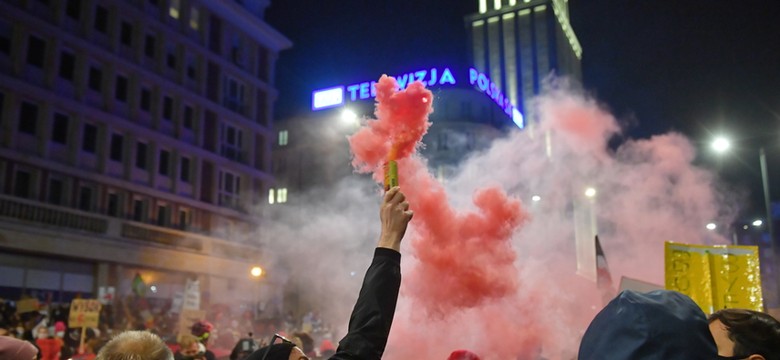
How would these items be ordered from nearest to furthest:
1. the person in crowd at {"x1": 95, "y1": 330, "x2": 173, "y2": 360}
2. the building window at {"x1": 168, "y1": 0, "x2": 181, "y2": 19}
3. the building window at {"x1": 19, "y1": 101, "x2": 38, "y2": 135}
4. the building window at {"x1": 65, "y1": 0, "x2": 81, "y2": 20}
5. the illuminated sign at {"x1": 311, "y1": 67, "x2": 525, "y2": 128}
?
the person in crowd at {"x1": 95, "y1": 330, "x2": 173, "y2": 360} → the building window at {"x1": 19, "y1": 101, "x2": 38, "y2": 135} → the building window at {"x1": 65, "y1": 0, "x2": 81, "y2": 20} → the building window at {"x1": 168, "y1": 0, "x2": 181, "y2": 19} → the illuminated sign at {"x1": 311, "y1": 67, "x2": 525, "y2": 128}

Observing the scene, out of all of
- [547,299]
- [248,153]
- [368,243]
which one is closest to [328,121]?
[248,153]

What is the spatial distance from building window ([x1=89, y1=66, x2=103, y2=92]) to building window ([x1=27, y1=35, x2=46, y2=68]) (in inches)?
92.7

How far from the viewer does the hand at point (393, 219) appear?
259 cm

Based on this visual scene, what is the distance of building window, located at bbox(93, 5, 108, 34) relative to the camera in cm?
3031

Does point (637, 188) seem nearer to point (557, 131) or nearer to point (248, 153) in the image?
point (557, 131)

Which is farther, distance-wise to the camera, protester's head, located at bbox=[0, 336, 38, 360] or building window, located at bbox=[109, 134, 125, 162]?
building window, located at bbox=[109, 134, 125, 162]

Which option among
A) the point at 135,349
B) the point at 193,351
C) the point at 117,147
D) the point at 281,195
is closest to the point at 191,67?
the point at 117,147

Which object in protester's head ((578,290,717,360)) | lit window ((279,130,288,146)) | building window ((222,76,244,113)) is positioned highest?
lit window ((279,130,288,146))

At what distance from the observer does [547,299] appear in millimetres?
11414

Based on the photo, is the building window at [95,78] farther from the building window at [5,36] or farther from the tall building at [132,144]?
the building window at [5,36]

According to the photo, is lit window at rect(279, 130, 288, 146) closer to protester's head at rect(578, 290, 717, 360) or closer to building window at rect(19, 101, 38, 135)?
building window at rect(19, 101, 38, 135)

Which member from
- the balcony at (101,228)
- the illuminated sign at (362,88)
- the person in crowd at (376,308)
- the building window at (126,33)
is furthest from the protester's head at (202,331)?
the illuminated sign at (362,88)

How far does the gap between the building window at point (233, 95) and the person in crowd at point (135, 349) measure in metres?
37.2

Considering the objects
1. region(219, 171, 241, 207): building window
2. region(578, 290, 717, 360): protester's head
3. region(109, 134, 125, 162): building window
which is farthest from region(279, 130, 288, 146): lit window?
region(578, 290, 717, 360): protester's head
